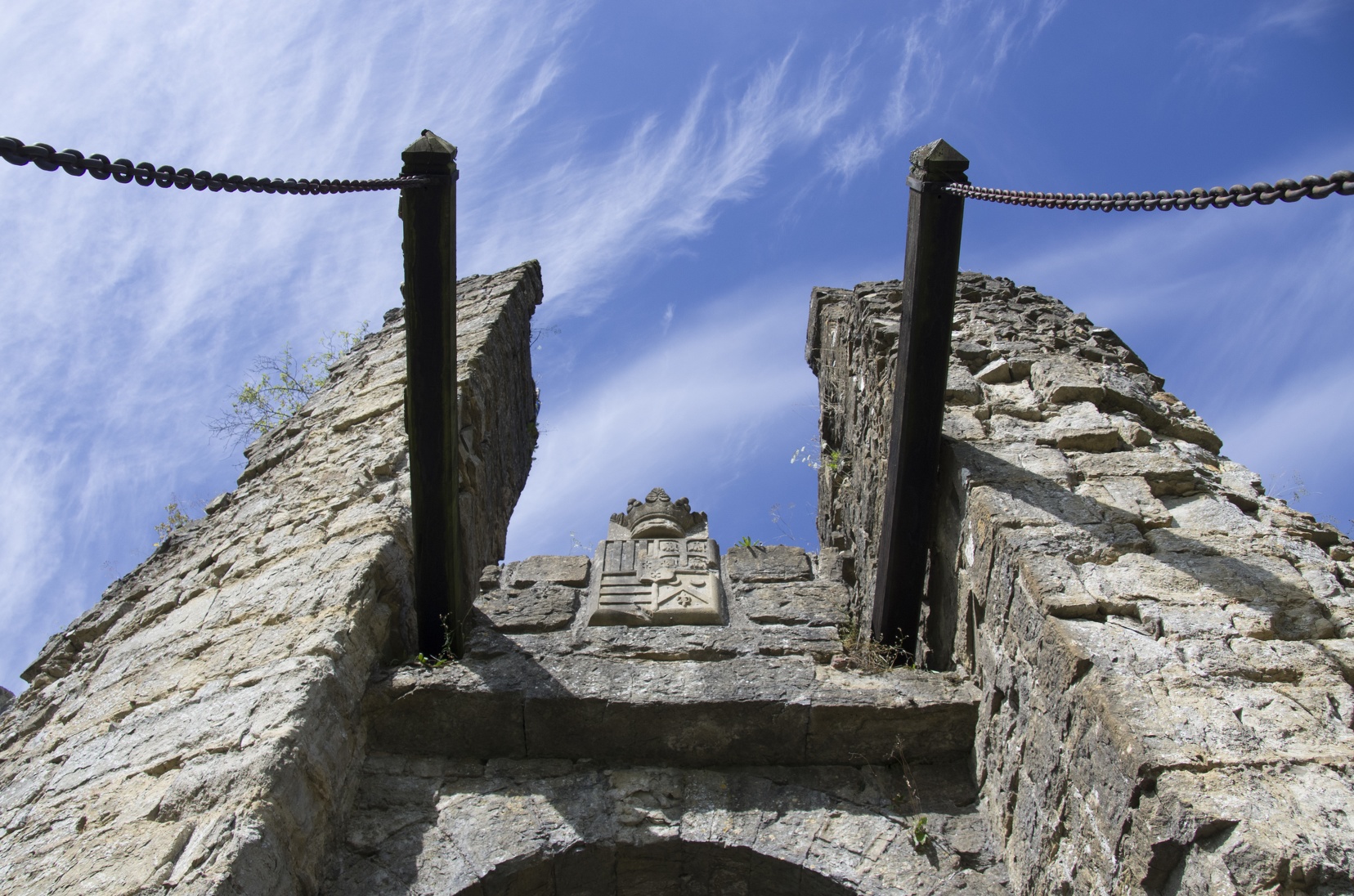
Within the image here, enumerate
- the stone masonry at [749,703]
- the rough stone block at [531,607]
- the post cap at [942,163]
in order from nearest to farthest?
the stone masonry at [749,703] < the post cap at [942,163] < the rough stone block at [531,607]

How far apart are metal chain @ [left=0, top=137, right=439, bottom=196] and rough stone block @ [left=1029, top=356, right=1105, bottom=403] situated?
2.55m

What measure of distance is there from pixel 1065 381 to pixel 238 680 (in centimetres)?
325

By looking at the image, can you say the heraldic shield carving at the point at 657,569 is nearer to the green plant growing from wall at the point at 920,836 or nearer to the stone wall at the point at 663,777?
the stone wall at the point at 663,777

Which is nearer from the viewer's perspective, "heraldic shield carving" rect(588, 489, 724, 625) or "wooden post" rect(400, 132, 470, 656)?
"wooden post" rect(400, 132, 470, 656)

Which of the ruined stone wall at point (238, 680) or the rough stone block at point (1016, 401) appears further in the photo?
the rough stone block at point (1016, 401)

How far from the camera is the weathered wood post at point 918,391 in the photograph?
3.79 meters

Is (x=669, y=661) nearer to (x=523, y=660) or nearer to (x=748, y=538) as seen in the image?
(x=523, y=660)

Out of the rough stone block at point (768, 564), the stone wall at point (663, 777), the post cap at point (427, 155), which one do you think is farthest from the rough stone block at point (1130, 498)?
the post cap at point (427, 155)

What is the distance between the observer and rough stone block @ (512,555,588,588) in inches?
185

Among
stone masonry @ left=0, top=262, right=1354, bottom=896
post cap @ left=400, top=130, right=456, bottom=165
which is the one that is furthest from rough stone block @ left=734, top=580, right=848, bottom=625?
post cap @ left=400, top=130, right=456, bottom=165

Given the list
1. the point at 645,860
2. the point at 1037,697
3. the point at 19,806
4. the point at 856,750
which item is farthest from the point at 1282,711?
the point at 19,806

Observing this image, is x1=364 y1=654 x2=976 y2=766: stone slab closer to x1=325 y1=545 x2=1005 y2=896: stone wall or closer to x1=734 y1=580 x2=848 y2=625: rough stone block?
x1=325 y1=545 x2=1005 y2=896: stone wall

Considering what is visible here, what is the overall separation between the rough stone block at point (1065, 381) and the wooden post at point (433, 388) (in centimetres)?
237

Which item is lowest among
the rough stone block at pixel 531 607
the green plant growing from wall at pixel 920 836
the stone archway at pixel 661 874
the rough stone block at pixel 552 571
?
the stone archway at pixel 661 874
